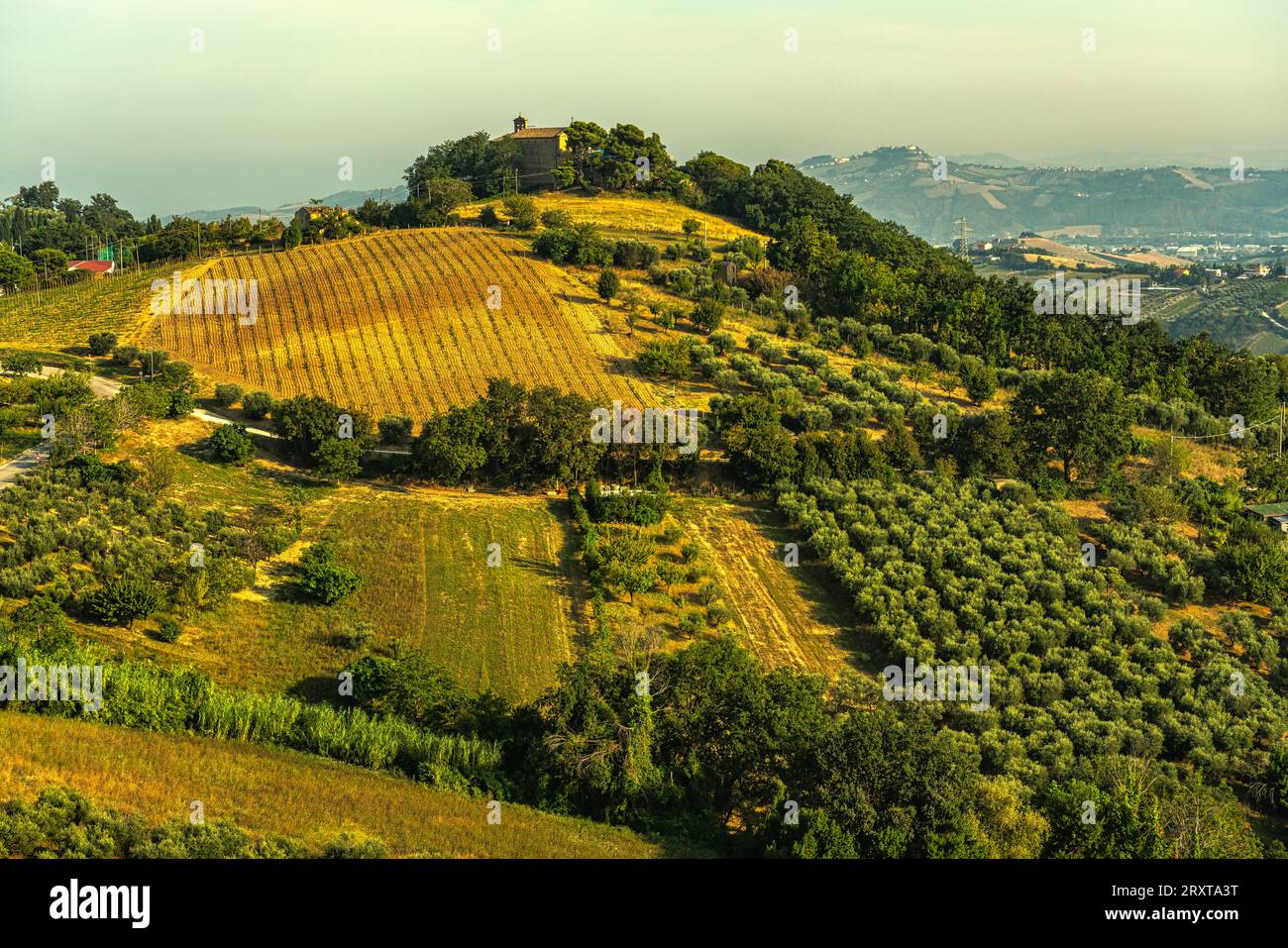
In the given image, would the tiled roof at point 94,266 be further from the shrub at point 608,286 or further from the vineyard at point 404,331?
the shrub at point 608,286

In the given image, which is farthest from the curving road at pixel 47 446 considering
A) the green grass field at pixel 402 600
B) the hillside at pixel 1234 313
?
the hillside at pixel 1234 313

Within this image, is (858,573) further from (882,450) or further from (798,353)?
(798,353)

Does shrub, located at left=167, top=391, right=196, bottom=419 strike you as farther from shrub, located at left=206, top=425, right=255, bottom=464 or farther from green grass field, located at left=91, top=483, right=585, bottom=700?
green grass field, located at left=91, top=483, right=585, bottom=700

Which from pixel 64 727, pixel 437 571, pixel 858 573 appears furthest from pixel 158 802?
pixel 858 573

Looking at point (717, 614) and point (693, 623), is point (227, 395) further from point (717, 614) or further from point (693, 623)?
point (717, 614)

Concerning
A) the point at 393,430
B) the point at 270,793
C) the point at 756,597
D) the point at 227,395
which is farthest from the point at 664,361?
the point at 270,793

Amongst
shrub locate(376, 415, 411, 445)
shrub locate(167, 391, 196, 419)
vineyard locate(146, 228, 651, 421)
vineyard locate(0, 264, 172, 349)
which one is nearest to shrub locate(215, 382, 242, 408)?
shrub locate(167, 391, 196, 419)
